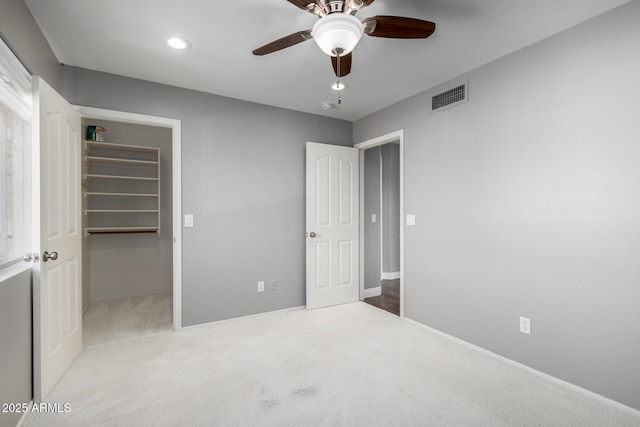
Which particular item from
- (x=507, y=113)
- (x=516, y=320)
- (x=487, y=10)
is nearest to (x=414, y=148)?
(x=507, y=113)

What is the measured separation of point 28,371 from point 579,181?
3.76 metres

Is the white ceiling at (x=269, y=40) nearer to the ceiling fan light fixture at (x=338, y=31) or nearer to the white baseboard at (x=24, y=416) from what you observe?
the ceiling fan light fixture at (x=338, y=31)

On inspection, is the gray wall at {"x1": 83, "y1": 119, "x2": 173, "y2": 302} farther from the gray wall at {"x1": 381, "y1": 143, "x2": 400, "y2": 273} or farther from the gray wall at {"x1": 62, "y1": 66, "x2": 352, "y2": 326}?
the gray wall at {"x1": 381, "y1": 143, "x2": 400, "y2": 273}

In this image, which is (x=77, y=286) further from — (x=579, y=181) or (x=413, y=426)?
(x=579, y=181)

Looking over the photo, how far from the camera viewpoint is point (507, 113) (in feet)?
8.07

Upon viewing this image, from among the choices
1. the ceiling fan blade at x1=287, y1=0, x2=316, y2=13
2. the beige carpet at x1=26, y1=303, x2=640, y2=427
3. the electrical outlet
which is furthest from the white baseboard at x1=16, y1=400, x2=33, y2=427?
the electrical outlet

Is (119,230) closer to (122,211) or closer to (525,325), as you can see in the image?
(122,211)

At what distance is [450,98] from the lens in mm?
2906

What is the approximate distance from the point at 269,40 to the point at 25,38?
4.95 ft

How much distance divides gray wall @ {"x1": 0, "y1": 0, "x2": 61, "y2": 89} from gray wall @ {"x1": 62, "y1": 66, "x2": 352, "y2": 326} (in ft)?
1.62

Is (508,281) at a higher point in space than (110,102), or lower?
lower

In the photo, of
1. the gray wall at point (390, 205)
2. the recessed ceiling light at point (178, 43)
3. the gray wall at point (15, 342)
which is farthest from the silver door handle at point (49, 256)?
the gray wall at point (390, 205)

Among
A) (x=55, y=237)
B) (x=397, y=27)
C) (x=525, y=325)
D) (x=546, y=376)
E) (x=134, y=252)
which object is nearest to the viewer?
(x=397, y=27)

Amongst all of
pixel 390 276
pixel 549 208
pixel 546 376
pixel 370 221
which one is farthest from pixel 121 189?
pixel 546 376
